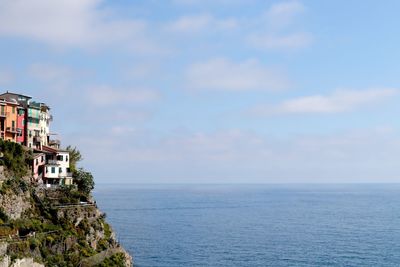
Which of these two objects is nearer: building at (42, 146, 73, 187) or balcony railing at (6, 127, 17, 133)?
balcony railing at (6, 127, 17, 133)

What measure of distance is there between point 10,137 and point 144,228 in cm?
7994

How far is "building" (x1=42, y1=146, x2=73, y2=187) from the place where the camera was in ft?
317

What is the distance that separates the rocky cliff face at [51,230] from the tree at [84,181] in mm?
4784

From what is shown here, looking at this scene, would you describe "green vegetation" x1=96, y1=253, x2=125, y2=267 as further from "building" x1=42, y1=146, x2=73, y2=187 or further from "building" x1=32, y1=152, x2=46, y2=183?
"building" x1=32, y1=152, x2=46, y2=183

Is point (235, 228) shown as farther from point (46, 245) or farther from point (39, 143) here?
point (46, 245)

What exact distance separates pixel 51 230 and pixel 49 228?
476mm

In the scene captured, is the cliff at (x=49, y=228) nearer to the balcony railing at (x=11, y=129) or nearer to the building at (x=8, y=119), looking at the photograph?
the building at (x=8, y=119)

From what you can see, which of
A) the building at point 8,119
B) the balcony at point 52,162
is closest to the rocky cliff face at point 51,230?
the balcony at point 52,162

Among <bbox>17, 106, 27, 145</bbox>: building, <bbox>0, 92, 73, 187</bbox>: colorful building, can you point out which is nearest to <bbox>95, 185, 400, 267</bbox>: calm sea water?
<bbox>0, 92, 73, 187</bbox>: colorful building

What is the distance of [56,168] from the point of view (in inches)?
3863

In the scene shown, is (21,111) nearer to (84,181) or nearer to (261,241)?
(84,181)

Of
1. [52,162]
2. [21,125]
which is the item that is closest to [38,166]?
[52,162]

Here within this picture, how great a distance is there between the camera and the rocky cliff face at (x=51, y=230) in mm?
72125

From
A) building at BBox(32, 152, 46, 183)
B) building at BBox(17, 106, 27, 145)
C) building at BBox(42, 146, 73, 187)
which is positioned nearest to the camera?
building at BBox(32, 152, 46, 183)
